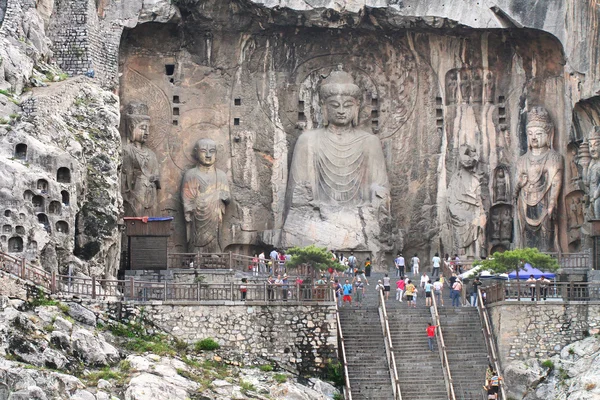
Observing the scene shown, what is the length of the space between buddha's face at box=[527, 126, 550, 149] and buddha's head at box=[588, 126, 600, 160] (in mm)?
2603

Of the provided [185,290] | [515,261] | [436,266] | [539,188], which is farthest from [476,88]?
[185,290]

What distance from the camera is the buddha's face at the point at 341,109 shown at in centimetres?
6266

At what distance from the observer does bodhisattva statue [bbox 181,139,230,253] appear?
201 ft

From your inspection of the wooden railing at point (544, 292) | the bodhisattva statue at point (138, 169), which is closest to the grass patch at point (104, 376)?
the wooden railing at point (544, 292)

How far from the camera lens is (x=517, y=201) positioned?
61.6 meters

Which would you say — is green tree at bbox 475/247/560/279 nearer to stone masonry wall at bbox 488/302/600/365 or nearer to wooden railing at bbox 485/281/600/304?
wooden railing at bbox 485/281/600/304

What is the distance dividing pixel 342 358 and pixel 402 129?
15822 millimetres

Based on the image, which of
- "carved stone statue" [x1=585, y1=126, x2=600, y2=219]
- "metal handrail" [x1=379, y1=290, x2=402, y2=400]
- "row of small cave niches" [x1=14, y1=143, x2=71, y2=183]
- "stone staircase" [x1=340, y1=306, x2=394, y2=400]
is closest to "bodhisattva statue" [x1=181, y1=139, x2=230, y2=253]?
"row of small cave niches" [x1=14, y1=143, x2=71, y2=183]

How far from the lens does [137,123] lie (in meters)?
60.8

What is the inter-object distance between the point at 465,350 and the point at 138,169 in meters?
15.5

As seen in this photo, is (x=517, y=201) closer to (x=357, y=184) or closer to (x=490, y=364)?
(x=357, y=184)

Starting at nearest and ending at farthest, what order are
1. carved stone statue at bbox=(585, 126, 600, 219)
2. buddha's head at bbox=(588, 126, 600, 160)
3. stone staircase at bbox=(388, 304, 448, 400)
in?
1. stone staircase at bbox=(388, 304, 448, 400)
2. carved stone statue at bbox=(585, 126, 600, 219)
3. buddha's head at bbox=(588, 126, 600, 160)

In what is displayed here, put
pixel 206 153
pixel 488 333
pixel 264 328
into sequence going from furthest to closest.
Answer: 1. pixel 206 153
2. pixel 488 333
3. pixel 264 328

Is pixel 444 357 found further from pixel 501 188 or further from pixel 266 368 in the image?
pixel 501 188
